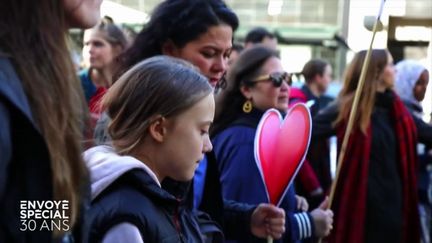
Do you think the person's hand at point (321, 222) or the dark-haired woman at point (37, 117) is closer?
the dark-haired woman at point (37, 117)

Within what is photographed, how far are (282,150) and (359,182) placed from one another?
58.7 inches

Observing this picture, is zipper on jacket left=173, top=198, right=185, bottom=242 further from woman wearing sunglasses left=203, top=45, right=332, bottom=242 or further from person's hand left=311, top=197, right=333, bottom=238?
person's hand left=311, top=197, right=333, bottom=238

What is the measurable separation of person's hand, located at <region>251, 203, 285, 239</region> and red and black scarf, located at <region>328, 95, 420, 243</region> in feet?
4.79

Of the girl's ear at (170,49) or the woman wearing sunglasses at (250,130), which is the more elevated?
the girl's ear at (170,49)

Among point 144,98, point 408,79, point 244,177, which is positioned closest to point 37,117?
point 144,98

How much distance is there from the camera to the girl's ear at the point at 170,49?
2.19 meters

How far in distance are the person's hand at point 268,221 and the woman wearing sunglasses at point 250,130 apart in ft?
0.52

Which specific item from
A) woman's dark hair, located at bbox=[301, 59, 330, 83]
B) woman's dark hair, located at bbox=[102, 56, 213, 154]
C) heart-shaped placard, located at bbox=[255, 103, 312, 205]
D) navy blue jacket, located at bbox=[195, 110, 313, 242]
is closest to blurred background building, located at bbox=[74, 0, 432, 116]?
woman's dark hair, located at bbox=[301, 59, 330, 83]

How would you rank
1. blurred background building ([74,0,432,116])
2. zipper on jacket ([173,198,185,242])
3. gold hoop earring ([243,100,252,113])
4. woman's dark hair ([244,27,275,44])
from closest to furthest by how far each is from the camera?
zipper on jacket ([173,198,185,242]) → gold hoop earring ([243,100,252,113]) → woman's dark hair ([244,27,275,44]) → blurred background building ([74,0,432,116])

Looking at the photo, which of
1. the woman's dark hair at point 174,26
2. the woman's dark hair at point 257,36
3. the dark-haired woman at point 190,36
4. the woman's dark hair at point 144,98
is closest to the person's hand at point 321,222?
the dark-haired woman at point 190,36

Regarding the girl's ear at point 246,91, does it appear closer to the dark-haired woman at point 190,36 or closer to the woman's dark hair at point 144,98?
the dark-haired woman at point 190,36

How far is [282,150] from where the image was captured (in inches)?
94.8

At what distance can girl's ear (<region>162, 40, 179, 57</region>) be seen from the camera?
2.19 metres

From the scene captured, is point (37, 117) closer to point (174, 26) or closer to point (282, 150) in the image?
point (174, 26)
